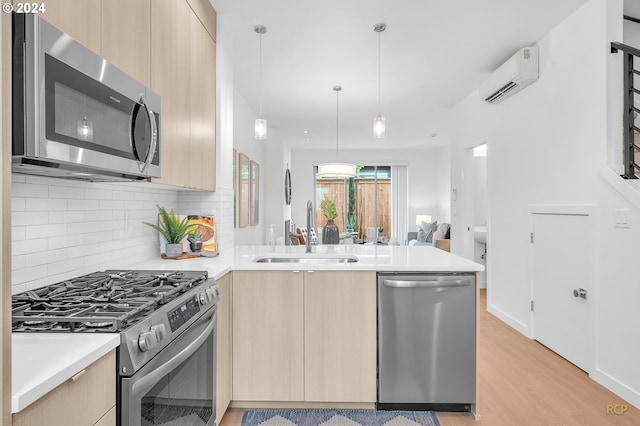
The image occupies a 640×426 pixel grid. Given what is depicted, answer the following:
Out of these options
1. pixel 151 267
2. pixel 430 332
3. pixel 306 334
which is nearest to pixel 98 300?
pixel 151 267

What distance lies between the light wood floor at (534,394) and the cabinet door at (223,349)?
0.66ft

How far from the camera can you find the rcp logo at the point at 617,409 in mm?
2234

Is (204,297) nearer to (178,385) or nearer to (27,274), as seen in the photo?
(178,385)

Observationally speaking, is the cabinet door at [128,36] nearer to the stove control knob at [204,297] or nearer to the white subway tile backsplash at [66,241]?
the white subway tile backsplash at [66,241]

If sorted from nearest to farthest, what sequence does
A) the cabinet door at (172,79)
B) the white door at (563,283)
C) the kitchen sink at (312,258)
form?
the cabinet door at (172,79) → the kitchen sink at (312,258) → the white door at (563,283)

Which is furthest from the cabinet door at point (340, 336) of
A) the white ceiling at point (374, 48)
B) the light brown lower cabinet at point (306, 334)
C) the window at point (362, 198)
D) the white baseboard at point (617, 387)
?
the window at point (362, 198)

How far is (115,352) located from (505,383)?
2532 millimetres

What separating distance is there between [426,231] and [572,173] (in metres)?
5.71

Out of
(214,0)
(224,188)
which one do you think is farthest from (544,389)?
(214,0)

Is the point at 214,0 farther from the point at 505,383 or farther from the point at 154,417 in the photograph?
the point at 505,383

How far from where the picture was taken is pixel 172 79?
204 centimetres

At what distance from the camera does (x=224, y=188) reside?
2861 millimetres

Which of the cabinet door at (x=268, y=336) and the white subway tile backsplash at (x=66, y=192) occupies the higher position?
the white subway tile backsplash at (x=66, y=192)

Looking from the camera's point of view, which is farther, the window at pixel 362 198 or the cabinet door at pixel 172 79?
the window at pixel 362 198
